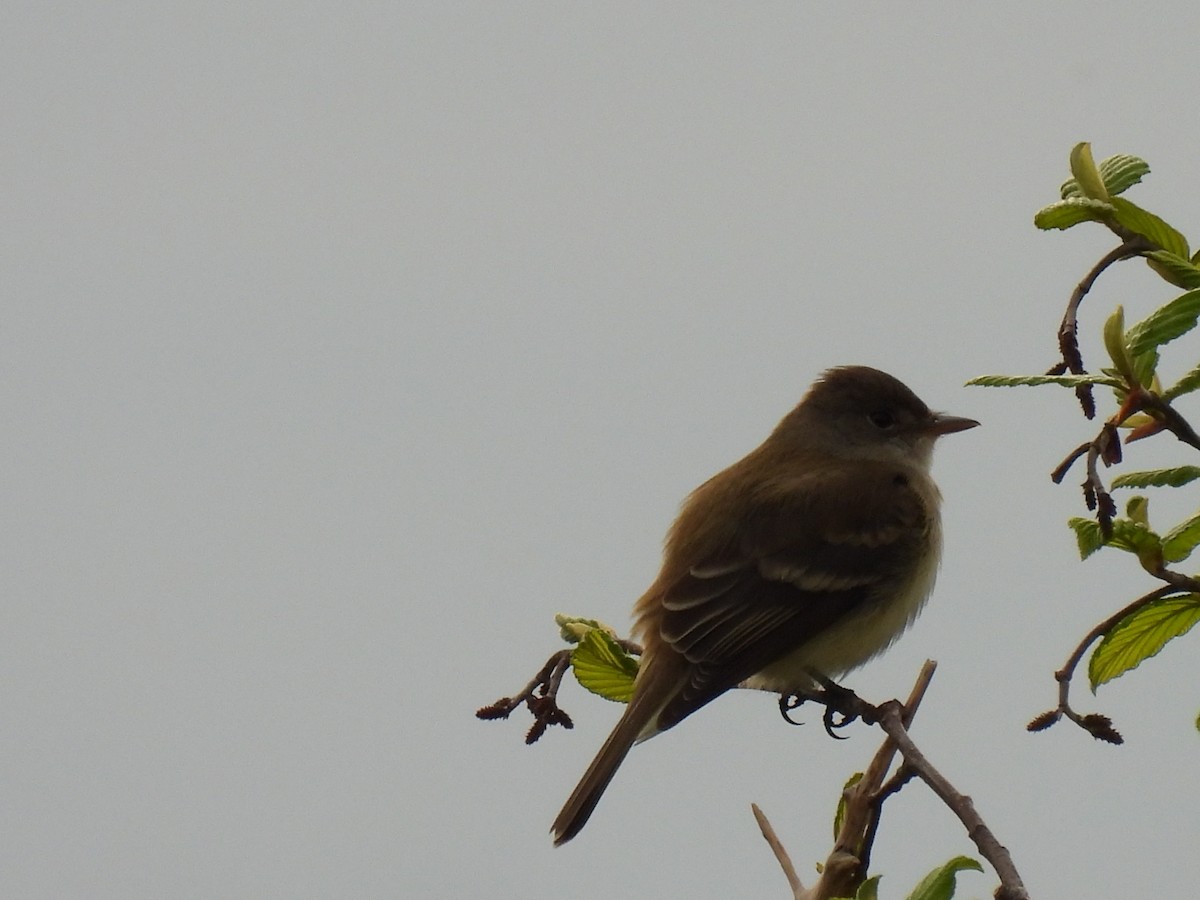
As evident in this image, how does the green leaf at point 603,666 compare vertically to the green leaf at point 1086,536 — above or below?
above

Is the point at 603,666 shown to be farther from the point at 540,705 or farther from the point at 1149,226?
the point at 1149,226

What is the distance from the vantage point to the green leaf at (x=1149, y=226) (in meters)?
2.77

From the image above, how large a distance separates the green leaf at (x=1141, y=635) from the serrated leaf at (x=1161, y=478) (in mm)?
207

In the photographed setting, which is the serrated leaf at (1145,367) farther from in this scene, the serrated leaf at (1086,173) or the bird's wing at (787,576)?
the bird's wing at (787,576)

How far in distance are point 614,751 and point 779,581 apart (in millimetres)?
1161

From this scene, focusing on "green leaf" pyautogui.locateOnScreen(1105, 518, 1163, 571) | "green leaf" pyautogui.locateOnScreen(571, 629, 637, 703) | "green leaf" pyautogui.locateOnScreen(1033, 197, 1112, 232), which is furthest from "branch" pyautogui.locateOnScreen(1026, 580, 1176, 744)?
"green leaf" pyautogui.locateOnScreen(571, 629, 637, 703)

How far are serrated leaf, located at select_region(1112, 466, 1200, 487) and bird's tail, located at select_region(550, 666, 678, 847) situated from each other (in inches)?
97.8

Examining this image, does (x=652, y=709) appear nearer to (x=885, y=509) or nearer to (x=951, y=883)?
(x=885, y=509)

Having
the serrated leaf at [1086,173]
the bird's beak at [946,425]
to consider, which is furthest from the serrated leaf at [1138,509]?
the bird's beak at [946,425]

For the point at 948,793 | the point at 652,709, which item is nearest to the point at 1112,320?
the point at 948,793

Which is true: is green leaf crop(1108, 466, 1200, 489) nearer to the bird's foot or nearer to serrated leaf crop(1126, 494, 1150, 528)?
serrated leaf crop(1126, 494, 1150, 528)

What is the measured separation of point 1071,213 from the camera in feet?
9.30

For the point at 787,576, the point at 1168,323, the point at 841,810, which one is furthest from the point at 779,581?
the point at 1168,323

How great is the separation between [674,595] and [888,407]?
1.91 m
